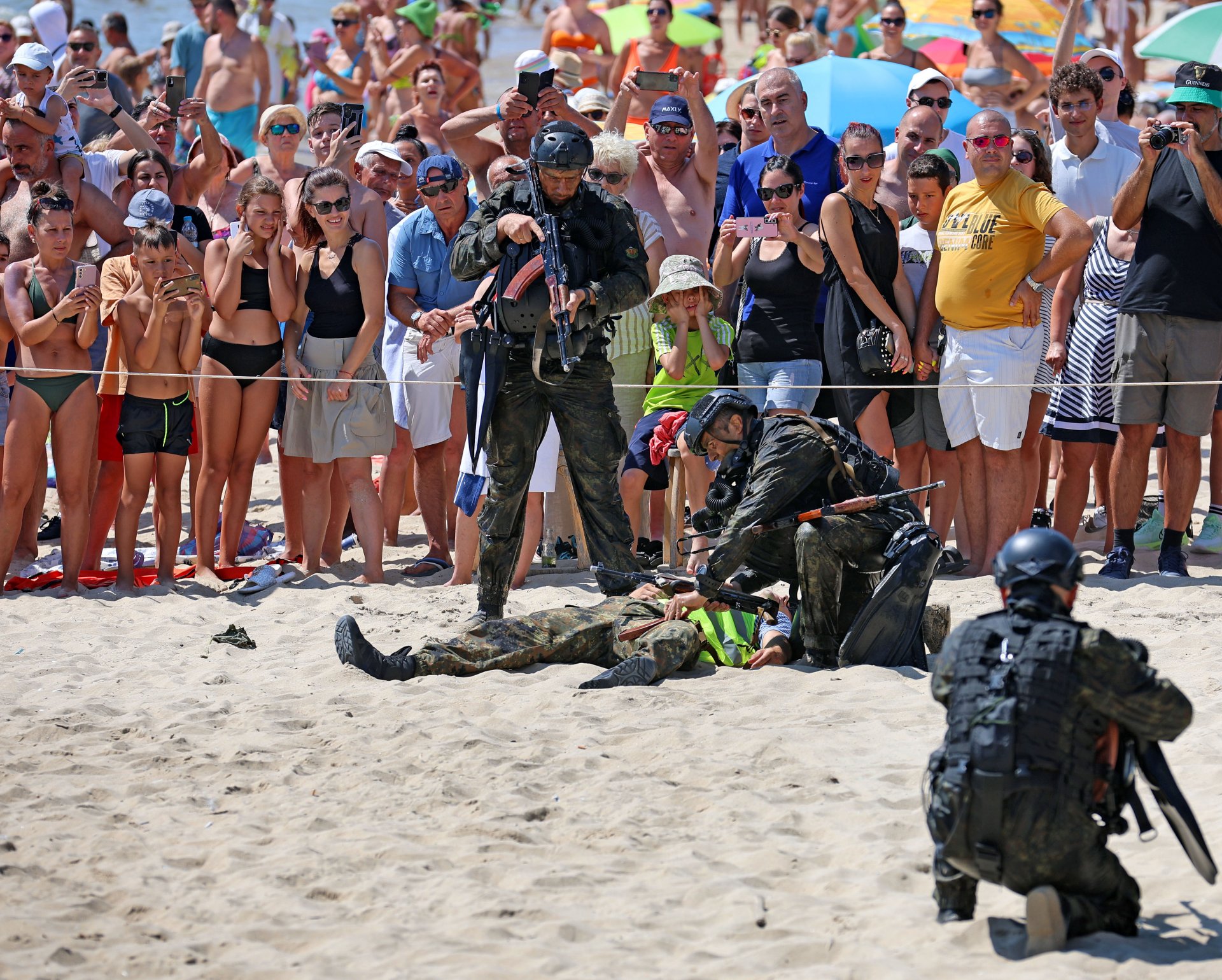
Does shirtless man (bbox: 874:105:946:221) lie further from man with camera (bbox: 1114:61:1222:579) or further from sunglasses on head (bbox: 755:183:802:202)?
man with camera (bbox: 1114:61:1222:579)

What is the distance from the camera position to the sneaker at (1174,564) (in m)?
7.28

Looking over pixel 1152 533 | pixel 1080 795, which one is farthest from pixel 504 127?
pixel 1080 795

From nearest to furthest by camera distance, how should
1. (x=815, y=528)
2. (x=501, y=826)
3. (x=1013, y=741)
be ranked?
1. (x=1013, y=741)
2. (x=501, y=826)
3. (x=815, y=528)

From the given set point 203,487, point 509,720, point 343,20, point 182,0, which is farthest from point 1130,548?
point 182,0

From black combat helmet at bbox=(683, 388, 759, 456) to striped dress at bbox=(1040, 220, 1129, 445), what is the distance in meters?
2.24

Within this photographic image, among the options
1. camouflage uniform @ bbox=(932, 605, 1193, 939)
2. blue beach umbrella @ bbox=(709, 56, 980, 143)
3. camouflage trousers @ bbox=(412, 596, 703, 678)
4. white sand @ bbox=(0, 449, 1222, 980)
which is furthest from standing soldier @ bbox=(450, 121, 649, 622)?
blue beach umbrella @ bbox=(709, 56, 980, 143)

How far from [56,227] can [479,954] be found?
17.1 ft

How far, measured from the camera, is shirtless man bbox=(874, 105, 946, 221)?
26.8 feet

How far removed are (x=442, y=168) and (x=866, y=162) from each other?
84.3 inches

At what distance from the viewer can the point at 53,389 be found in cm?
760

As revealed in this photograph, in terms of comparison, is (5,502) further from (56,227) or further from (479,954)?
(479,954)

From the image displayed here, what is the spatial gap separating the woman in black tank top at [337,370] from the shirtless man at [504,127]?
3.27ft

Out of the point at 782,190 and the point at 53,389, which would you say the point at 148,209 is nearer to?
the point at 53,389

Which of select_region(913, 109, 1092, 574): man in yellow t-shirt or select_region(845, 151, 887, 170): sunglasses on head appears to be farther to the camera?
select_region(845, 151, 887, 170): sunglasses on head
